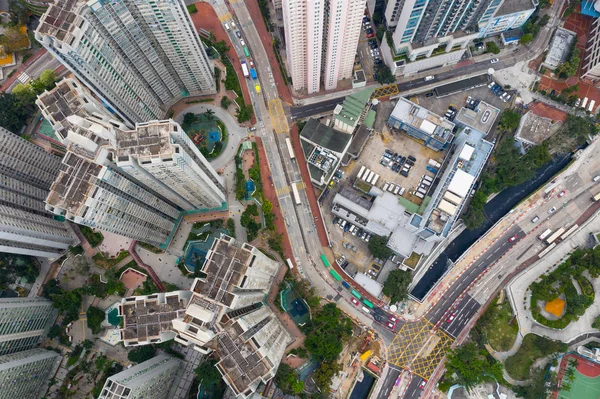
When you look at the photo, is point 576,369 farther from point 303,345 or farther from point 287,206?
point 287,206

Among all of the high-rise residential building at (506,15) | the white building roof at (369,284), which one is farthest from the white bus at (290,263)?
the high-rise residential building at (506,15)

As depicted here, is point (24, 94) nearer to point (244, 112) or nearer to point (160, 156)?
point (244, 112)

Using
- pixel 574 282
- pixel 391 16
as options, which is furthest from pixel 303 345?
pixel 391 16

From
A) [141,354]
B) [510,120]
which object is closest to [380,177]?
[510,120]

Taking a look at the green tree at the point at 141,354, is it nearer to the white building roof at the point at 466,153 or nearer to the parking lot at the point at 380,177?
the parking lot at the point at 380,177

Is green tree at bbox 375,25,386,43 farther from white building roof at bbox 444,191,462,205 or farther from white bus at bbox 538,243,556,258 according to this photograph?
white bus at bbox 538,243,556,258
